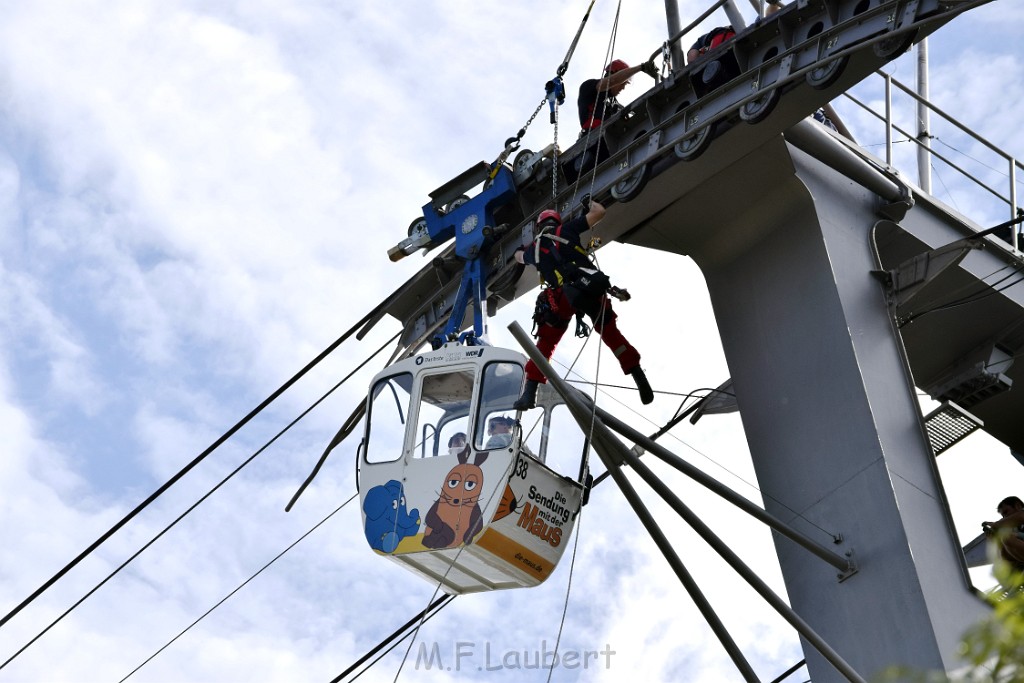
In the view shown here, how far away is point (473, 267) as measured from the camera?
1431 centimetres

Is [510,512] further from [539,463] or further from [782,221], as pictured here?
[782,221]

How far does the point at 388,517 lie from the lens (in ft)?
40.0

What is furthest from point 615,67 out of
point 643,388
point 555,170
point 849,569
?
point 849,569

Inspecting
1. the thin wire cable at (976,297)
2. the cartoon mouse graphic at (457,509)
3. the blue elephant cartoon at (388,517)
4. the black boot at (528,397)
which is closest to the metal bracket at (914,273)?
the thin wire cable at (976,297)

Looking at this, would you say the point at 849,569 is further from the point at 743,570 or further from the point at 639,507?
the point at 639,507

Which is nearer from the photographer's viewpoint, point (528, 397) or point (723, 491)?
point (723, 491)

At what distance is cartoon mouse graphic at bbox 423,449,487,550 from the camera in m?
11.6

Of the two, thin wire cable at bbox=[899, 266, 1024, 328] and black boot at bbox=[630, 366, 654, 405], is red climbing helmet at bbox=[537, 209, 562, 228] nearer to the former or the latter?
black boot at bbox=[630, 366, 654, 405]

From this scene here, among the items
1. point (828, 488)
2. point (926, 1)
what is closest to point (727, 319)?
point (828, 488)

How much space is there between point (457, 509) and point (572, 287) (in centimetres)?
223

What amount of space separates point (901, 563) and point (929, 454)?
51.3 inches

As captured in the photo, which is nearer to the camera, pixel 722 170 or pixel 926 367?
pixel 722 170

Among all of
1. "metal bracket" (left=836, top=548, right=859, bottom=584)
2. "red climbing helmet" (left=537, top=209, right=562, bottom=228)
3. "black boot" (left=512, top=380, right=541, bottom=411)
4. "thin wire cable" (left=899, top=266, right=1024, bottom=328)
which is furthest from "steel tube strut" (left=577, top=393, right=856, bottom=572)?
A: "thin wire cable" (left=899, top=266, right=1024, bottom=328)

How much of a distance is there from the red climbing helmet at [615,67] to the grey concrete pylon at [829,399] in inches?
60.0
